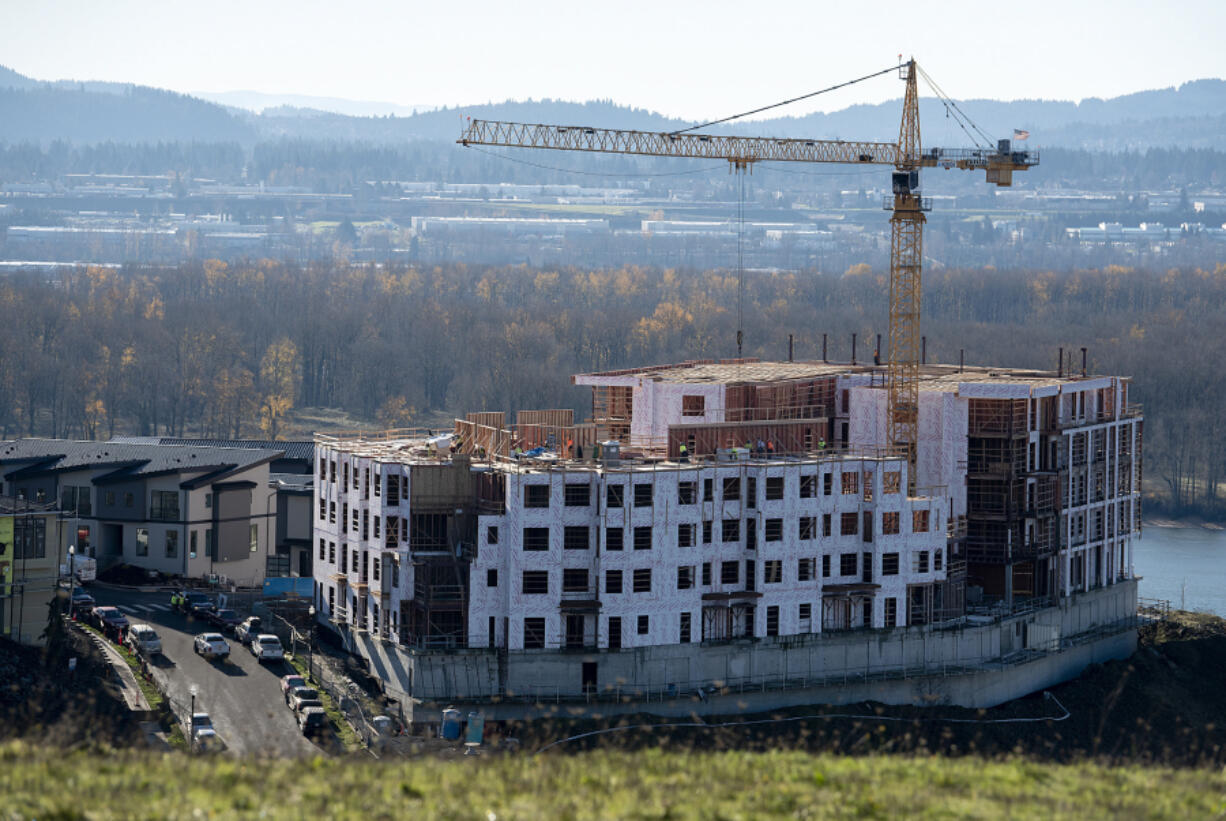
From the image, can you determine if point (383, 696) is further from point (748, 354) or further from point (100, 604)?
point (748, 354)

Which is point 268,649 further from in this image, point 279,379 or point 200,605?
point 279,379

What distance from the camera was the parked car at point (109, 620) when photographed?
7212 cm

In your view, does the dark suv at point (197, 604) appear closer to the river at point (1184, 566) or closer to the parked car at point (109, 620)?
the parked car at point (109, 620)

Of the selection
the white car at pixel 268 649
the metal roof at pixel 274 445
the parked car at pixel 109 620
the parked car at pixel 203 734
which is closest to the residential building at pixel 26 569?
A: the parked car at pixel 109 620

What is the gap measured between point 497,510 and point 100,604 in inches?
748

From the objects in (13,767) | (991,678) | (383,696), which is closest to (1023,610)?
(991,678)

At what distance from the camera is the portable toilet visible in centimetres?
6562

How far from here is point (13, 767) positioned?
3088 centimetres

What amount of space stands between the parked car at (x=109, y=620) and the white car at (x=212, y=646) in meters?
3.41

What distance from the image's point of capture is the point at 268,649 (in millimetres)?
70312

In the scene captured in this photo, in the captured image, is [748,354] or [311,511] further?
[748,354]

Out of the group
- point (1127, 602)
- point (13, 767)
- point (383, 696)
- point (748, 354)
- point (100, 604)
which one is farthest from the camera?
point (748, 354)

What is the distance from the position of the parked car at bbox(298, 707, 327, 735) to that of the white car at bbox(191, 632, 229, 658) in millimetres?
8358

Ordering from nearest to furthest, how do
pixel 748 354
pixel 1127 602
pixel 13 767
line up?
pixel 13 767 < pixel 1127 602 < pixel 748 354
